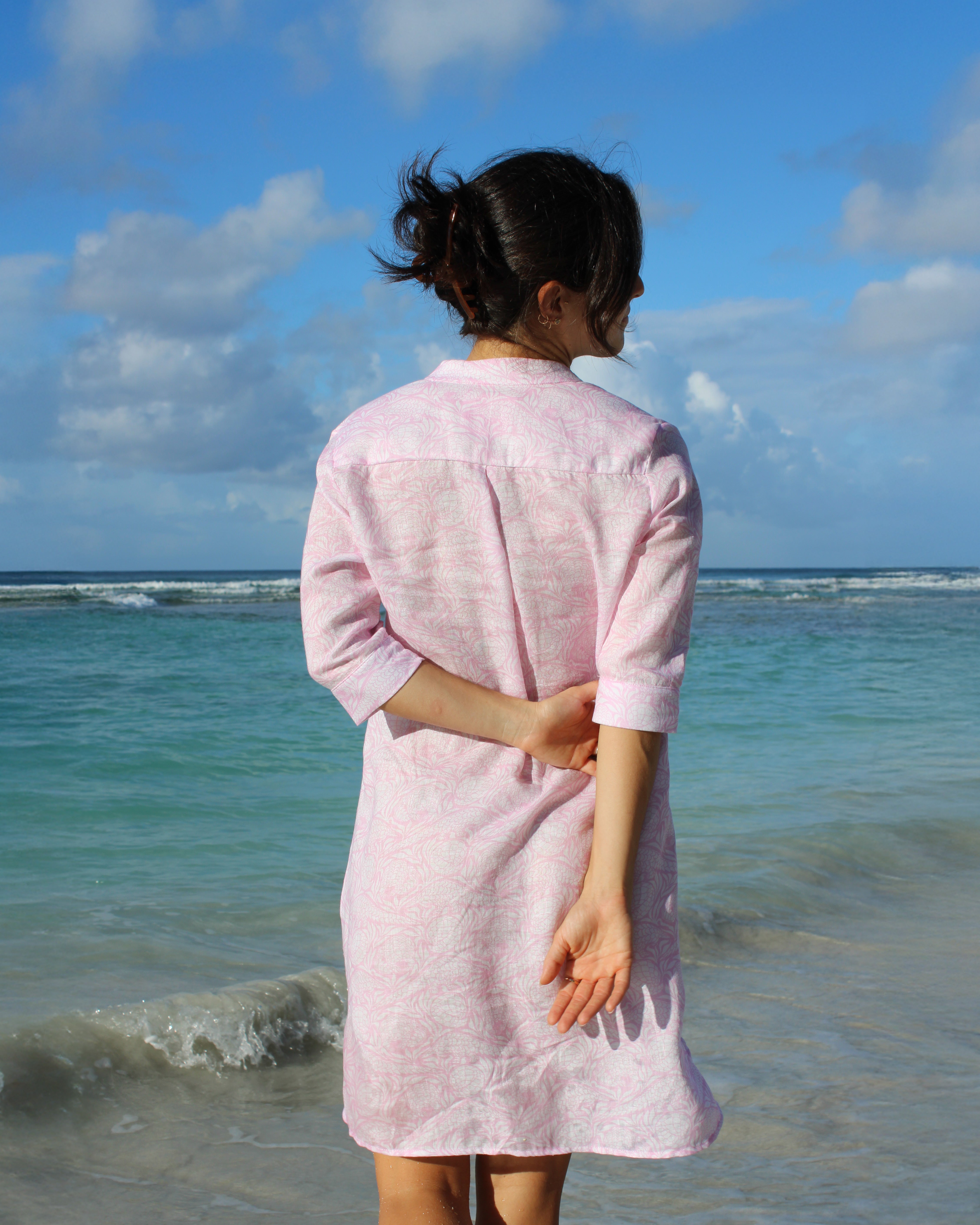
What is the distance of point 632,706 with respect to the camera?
1099 millimetres

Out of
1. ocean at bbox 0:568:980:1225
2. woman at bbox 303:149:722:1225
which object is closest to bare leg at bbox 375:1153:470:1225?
woman at bbox 303:149:722:1225

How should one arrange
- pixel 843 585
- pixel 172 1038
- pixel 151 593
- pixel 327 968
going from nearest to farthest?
pixel 172 1038
pixel 327 968
pixel 151 593
pixel 843 585

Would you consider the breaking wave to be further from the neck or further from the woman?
the neck

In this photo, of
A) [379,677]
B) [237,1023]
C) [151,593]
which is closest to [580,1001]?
[379,677]

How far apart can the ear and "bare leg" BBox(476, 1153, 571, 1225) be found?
3.17ft

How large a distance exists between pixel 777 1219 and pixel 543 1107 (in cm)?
123

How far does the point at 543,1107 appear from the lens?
3.77 ft

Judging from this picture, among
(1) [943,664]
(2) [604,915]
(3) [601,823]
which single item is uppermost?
(3) [601,823]

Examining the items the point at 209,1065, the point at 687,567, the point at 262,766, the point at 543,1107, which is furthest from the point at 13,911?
the point at 687,567

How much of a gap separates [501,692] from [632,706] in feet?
0.49

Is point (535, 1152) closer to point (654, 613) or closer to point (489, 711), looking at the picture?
point (489, 711)

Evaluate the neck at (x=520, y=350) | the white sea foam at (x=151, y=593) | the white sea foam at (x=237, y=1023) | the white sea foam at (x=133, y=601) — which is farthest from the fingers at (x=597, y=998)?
the white sea foam at (x=151, y=593)

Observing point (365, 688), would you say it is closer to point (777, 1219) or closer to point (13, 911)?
point (777, 1219)

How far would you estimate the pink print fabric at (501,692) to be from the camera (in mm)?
1103
